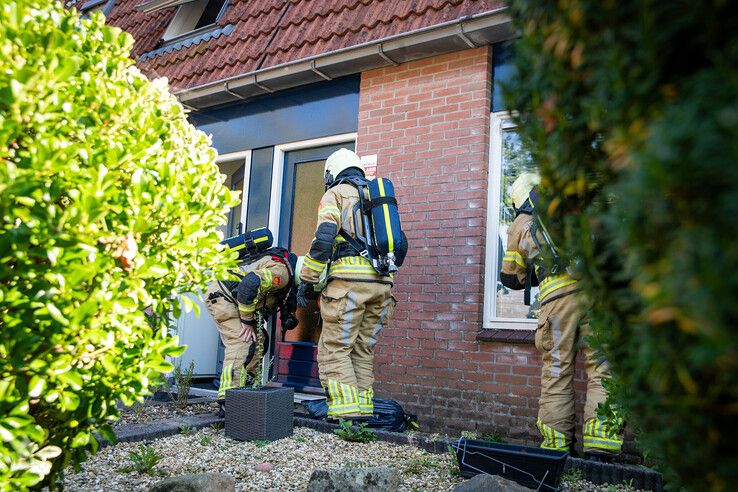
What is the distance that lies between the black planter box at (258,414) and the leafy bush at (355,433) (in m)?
0.42

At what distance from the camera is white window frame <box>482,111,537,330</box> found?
575 cm

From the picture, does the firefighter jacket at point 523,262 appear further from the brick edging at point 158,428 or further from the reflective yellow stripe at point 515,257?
the brick edging at point 158,428

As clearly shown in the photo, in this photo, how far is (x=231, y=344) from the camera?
6234mm

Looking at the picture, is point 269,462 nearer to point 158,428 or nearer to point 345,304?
point 158,428

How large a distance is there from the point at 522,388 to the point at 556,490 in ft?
6.09

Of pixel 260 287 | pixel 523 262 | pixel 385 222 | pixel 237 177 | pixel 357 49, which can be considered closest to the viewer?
pixel 523 262

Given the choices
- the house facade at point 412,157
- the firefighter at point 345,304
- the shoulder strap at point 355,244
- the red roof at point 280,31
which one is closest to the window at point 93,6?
the red roof at point 280,31

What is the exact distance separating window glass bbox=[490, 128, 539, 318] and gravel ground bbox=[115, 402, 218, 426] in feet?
9.49

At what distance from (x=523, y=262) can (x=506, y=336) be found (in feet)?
2.84

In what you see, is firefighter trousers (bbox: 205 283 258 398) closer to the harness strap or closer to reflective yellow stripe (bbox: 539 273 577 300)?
the harness strap

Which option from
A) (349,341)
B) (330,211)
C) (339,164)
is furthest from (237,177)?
(349,341)

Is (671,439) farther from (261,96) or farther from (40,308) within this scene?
(261,96)

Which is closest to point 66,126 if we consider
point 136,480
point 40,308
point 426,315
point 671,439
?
point 40,308

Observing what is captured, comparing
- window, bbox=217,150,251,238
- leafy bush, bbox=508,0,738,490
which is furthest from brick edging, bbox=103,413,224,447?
leafy bush, bbox=508,0,738,490
